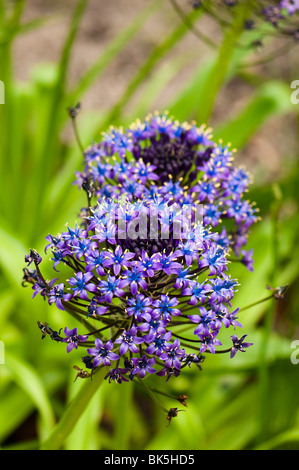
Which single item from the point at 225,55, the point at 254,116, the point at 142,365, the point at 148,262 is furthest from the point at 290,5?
the point at 142,365

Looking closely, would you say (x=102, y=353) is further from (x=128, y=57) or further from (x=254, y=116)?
(x=128, y=57)

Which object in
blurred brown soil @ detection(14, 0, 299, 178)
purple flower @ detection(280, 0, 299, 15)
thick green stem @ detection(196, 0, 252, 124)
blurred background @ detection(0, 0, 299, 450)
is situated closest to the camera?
purple flower @ detection(280, 0, 299, 15)

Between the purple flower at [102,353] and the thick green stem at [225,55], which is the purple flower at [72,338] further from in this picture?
the thick green stem at [225,55]

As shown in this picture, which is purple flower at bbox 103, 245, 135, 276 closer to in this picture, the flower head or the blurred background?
the flower head

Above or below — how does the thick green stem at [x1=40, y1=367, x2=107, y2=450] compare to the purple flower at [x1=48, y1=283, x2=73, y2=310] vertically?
below

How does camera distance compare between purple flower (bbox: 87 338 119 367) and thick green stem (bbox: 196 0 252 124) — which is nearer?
purple flower (bbox: 87 338 119 367)

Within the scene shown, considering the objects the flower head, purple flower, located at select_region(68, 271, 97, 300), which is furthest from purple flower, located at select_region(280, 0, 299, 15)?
purple flower, located at select_region(68, 271, 97, 300)

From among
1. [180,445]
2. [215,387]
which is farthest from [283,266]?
[180,445]

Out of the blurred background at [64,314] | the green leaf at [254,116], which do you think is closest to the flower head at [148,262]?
the blurred background at [64,314]
